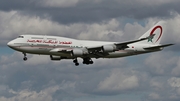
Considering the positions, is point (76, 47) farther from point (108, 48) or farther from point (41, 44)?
point (41, 44)

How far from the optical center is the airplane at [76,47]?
377 feet

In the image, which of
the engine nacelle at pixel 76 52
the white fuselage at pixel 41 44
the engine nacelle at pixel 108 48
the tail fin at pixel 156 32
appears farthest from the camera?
the tail fin at pixel 156 32

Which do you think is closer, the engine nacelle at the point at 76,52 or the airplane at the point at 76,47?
the airplane at the point at 76,47

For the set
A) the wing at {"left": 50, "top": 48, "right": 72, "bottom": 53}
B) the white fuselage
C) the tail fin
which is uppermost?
the tail fin

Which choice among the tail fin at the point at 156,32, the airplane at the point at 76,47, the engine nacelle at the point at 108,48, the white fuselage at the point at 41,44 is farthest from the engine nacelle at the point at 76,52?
the tail fin at the point at 156,32

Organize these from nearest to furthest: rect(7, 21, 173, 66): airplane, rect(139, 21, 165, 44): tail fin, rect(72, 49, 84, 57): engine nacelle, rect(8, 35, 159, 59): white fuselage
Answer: rect(8, 35, 159, 59): white fuselage, rect(7, 21, 173, 66): airplane, rect(72, 49, 84, 57): engine nacelle, rect(139, 21, 165, 44): tail fin

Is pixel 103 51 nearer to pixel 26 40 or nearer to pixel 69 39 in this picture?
pixel 69 39

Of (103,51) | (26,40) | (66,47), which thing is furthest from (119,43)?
(26,40)

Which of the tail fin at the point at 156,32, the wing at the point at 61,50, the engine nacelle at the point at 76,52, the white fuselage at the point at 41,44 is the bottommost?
the engine nacelle at the point at 76,52

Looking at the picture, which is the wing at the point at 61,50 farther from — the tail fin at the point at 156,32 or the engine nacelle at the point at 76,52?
the tail fin at the point at 156,32

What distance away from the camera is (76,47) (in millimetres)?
119375

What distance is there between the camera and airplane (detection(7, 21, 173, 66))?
114812 millimetres

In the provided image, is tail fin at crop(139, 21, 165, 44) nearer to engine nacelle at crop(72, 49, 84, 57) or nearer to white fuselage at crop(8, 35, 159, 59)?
white fuselage at crop(8, 35, 159, 59)

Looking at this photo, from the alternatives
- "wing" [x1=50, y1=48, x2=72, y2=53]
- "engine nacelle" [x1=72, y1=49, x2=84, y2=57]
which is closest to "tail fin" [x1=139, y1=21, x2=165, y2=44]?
"engine nacelle" [x1=72, y1=49, x2=84, y2=57]
